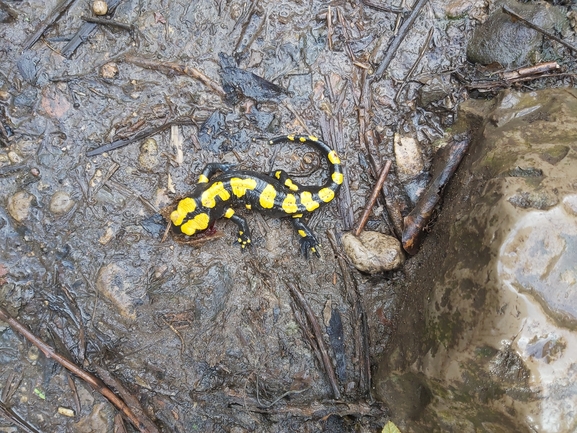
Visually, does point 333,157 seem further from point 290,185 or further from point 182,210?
point 182,210

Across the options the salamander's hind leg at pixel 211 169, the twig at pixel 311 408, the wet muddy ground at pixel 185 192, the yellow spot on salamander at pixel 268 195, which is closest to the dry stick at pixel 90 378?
the wet muddy ground at pixel 185 192

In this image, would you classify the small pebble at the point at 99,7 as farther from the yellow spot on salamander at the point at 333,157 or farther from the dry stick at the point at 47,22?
the yellow spot on salamander at the point at 333,157

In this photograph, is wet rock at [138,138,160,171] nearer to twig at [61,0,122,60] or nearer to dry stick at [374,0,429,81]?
twig at [61,0,122,60]

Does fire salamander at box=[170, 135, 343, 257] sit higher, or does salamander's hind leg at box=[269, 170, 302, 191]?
salamander's hind leg at box=[269, 170, 302, 191]

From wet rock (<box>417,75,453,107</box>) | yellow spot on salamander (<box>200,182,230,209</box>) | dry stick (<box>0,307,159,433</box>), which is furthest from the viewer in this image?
wet rock (<box>417,75,453,107</box>)

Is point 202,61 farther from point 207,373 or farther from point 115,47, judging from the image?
point 207,373

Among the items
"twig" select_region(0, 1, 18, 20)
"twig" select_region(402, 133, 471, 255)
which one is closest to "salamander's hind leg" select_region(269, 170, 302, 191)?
"twig" select_region(402, 133, 471, 255)

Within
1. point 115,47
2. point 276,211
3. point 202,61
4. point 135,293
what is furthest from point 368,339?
point 115,47
